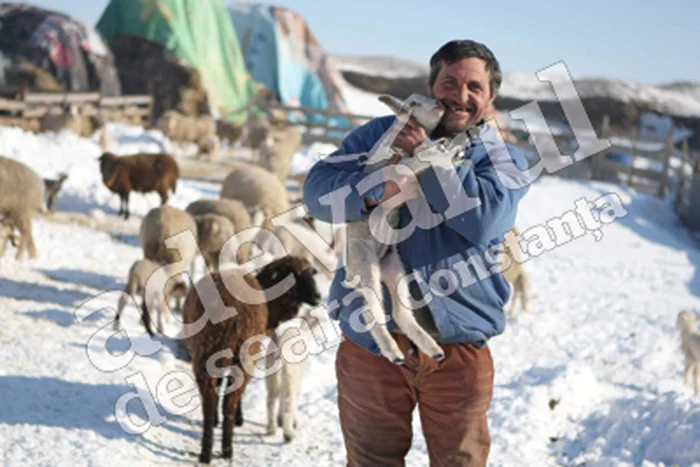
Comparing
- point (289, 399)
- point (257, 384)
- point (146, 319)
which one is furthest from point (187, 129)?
point (289, 399)

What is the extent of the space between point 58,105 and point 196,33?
10165mm

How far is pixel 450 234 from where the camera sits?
245 cm

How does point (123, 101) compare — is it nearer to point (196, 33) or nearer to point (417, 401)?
point (196, 33)

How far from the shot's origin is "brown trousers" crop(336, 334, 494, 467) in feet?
7.97

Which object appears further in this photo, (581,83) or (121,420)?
(581,83)

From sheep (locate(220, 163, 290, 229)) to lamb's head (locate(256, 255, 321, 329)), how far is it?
5634 millimetres

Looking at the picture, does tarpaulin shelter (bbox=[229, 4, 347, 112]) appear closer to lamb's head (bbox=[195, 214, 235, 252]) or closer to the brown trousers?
lamb's head (bbox=[195, 214, 235, 252])

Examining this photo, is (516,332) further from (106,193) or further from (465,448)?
(106,193)

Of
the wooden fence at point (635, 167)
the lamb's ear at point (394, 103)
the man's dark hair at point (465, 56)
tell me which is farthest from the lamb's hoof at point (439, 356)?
the wooden fence at point (635, 167)

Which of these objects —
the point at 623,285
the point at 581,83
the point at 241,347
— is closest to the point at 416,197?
the point at 241,347

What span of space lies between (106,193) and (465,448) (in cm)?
1039

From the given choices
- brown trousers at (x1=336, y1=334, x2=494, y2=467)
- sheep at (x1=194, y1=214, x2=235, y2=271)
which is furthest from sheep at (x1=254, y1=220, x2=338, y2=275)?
brown trousers at (x1=336, y1=334, x2=494, y2=467)

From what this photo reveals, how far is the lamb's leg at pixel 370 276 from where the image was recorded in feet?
7.74

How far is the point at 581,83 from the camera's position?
35.7 m
